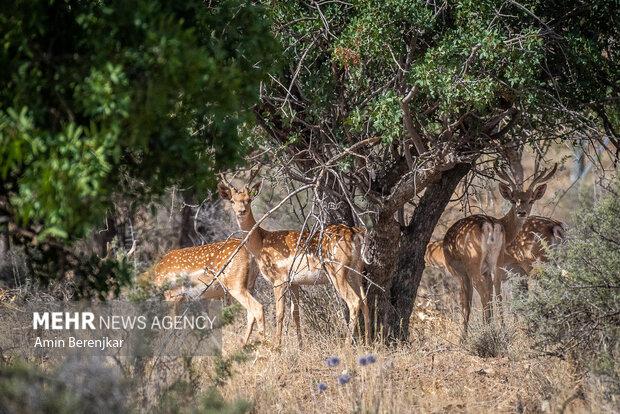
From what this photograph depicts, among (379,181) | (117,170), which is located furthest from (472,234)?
(117,170)

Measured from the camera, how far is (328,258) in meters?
10.0

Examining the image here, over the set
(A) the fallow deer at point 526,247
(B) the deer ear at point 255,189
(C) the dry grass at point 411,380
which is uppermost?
(B) the deer ear at point 255,189

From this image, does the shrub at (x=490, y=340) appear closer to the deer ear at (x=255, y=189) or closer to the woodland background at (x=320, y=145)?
the woodland background at (x=320, y=145)

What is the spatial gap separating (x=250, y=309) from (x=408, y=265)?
194cm

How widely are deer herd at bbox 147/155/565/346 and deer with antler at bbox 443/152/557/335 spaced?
0.04ft

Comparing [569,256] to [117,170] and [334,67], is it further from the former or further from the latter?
[117,170]

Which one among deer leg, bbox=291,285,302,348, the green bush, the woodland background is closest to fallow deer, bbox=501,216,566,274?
the woodland background

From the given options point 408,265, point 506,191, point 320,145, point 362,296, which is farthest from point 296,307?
point 506,191

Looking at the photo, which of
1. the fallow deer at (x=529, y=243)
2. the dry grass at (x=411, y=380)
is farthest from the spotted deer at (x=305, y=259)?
the fallow deer at (x=529, y=243)

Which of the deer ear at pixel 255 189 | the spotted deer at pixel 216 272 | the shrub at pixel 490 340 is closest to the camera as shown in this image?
the shrub at pixel 490 340

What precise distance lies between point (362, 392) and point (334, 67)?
3.43 meters

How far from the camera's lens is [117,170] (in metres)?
5.63

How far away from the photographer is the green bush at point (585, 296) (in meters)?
6.86

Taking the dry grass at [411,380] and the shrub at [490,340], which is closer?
the dry grass at [411,380]
